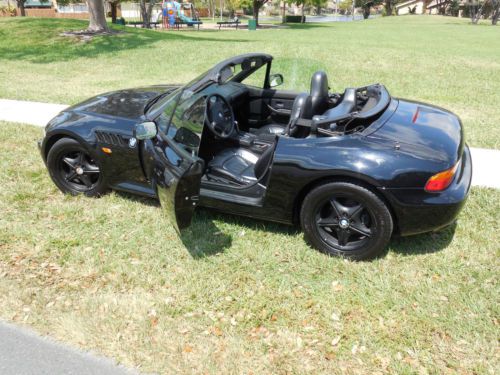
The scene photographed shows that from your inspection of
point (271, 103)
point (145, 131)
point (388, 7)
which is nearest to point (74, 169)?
point (145, 131)

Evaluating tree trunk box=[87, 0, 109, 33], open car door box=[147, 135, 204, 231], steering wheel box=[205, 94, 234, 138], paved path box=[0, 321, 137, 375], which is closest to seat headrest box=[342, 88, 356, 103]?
steering wheel box=[205, 94, 234, 138]

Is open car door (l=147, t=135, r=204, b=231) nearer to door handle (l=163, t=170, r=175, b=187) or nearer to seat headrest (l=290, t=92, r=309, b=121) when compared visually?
door handle (l=163, t=170, r=175, b=187)

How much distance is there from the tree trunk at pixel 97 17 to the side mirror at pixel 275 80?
538 inches

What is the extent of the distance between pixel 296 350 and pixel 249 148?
2088 millimetres

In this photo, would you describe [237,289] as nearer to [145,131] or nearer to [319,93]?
[145,131]

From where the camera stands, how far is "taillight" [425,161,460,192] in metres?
3.04

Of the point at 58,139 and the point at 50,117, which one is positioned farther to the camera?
the point at 50,117

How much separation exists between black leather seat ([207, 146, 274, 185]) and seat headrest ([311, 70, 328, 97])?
746 millimetres

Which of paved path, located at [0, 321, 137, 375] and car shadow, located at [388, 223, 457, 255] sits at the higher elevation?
car shadow, located at [388, 223, 457, 255]

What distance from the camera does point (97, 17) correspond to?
647 inches

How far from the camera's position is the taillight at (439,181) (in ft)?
9.97

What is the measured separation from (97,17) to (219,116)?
48.1 ft

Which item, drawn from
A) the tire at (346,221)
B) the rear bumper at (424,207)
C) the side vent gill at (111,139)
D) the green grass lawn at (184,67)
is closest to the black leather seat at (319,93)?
the tire at (346,221)

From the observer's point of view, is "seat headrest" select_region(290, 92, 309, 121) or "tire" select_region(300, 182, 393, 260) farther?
"seat headrest" select_region(290, 92, 309, 121)
